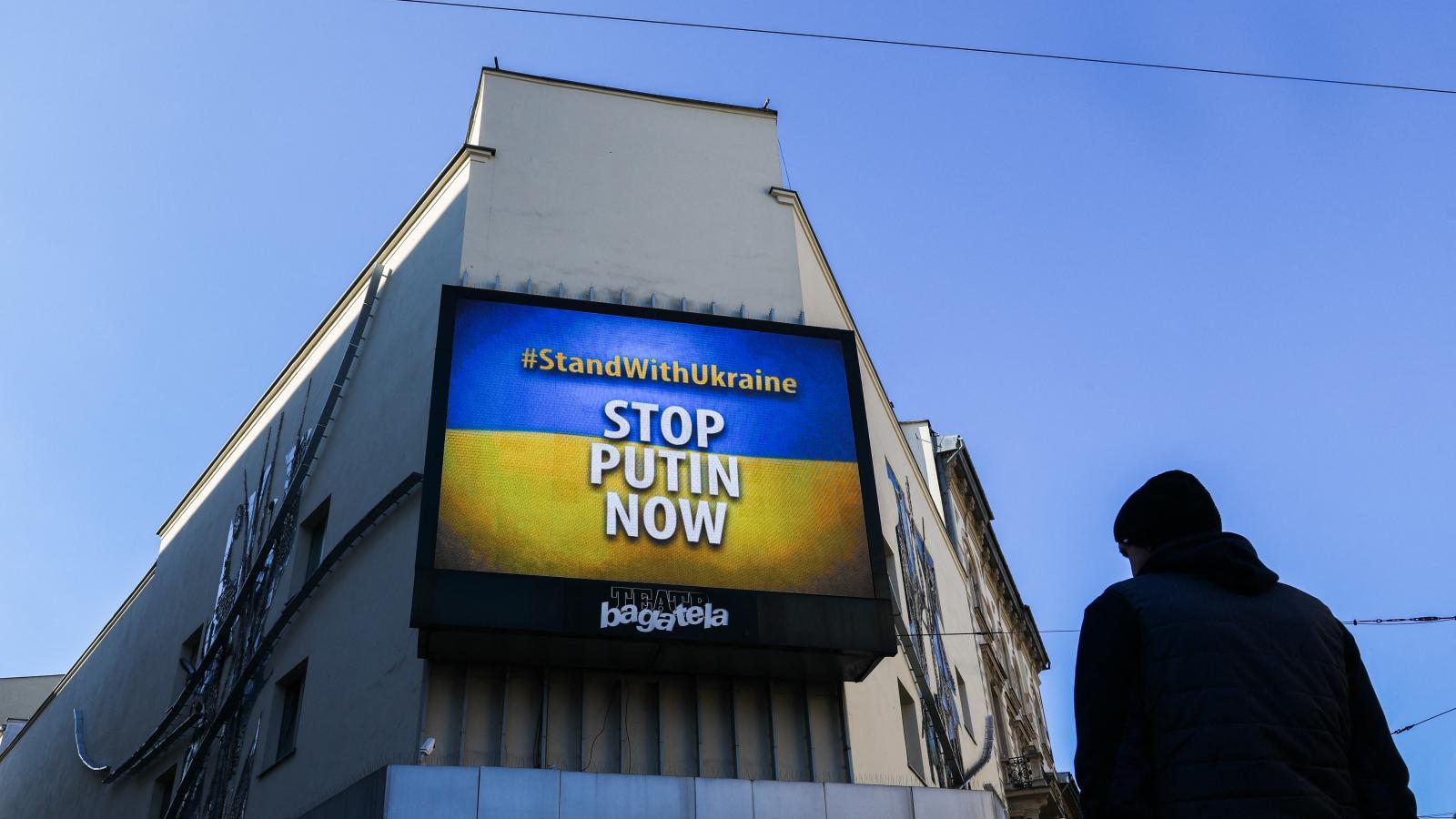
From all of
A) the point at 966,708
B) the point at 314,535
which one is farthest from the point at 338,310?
the point at 966,708

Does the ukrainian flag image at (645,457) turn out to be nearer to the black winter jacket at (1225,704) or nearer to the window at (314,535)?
the window at (314,535)

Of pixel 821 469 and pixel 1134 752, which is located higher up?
pixel 821 469

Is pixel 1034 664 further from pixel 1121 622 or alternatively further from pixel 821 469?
pixel 1121 622

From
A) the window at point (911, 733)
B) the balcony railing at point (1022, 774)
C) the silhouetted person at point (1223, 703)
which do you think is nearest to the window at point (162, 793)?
the window at point (911, 733)

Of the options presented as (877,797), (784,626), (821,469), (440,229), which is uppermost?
(440,229)

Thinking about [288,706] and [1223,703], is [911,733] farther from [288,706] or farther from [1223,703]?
[1223,703]

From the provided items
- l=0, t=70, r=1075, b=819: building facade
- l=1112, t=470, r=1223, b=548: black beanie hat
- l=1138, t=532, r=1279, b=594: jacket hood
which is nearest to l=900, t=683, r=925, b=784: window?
l=0, t=70, r=1075, b=819: building facade

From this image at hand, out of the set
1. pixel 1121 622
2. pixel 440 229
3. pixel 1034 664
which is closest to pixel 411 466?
pixel 440 229

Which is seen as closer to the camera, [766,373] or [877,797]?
[877,797]

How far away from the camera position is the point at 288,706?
14.9 metres

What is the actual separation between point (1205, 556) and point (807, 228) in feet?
45.3

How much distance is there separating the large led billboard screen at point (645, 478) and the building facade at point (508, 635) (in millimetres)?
312

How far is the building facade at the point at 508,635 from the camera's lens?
11477 millimetres

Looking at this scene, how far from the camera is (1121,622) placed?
3459 mm
